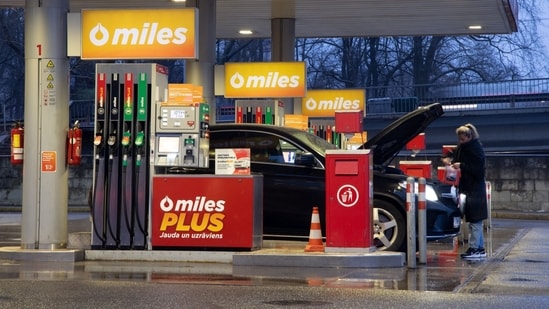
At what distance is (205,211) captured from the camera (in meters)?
12.8

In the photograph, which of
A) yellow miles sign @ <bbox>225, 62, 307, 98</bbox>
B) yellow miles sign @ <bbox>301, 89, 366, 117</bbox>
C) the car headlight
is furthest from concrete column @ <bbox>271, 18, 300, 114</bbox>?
the car headlight

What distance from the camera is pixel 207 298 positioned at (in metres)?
9.40

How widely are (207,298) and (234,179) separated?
3.51 m

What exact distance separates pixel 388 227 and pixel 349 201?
1.36 metres

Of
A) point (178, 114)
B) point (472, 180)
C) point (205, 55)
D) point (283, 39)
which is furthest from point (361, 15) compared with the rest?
point (178, 114)

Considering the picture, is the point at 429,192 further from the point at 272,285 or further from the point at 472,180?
the point at 272,285

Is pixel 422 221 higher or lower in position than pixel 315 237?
higher

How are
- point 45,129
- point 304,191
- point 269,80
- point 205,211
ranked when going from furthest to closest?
1. point 269,80
2. point 304,191
3. point 45,129
4. point 205,211

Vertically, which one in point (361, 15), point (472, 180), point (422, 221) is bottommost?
point (422, 221)

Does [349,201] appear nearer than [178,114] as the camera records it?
Yes

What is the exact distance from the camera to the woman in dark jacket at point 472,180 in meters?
13.4

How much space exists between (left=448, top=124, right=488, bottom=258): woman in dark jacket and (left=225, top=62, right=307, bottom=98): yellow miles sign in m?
7.54

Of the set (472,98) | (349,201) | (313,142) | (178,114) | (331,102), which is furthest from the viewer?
(472,98)

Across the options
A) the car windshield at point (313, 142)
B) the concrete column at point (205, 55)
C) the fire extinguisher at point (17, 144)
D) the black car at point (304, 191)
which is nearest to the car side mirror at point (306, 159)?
the black car at point (304, 191)
